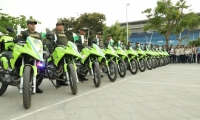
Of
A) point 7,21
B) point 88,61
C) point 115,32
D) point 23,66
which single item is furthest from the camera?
point 115,32

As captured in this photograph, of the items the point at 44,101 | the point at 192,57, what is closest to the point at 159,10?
the point at 192,57

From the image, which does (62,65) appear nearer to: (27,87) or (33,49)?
(33,49)

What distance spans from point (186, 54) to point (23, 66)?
14964mm

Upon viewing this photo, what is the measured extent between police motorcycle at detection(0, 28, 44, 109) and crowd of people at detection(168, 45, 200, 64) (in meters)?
14.4

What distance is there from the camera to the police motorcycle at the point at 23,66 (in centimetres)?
327

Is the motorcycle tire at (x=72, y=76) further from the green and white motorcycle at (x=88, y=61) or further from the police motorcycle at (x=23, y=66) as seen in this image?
the green and white motorcycle at (x=88, y=61)

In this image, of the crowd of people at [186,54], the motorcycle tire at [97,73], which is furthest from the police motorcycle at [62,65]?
the crowd of people at [186,54]

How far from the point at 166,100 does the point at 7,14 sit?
10041 millimetres

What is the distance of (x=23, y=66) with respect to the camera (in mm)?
3432

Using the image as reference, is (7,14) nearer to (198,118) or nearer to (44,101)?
(44,101)

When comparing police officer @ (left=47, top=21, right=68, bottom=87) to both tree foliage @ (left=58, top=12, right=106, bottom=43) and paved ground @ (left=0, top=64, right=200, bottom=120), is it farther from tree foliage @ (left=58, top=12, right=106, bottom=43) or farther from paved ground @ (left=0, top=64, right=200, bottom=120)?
tree foliage @ (left=58, top=12, right=106, bottom=43)

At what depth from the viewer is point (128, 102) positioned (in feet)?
12.2

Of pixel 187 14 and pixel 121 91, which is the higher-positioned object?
pixel 187 14

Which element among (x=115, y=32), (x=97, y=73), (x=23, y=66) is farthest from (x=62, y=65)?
(x=115, y=32)
